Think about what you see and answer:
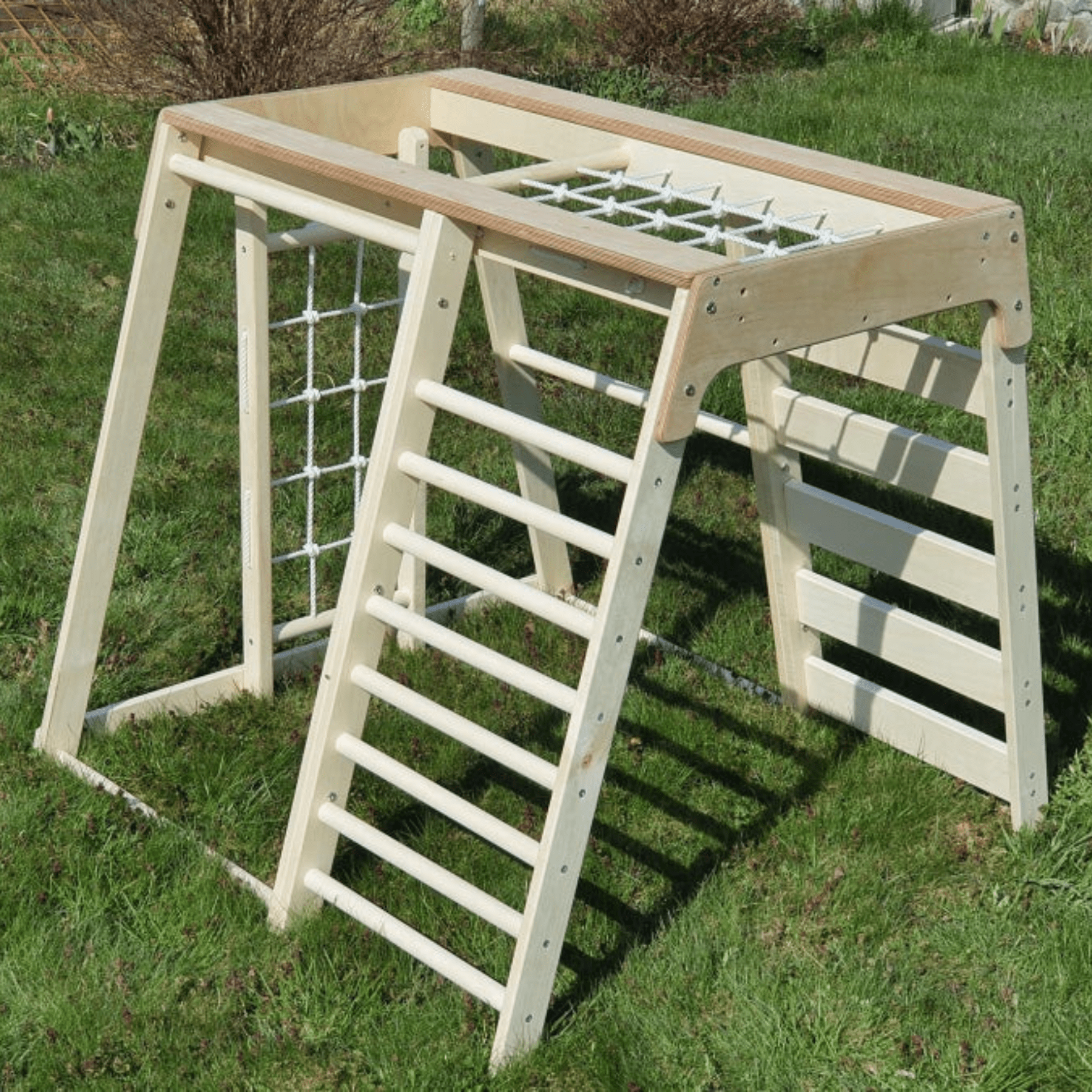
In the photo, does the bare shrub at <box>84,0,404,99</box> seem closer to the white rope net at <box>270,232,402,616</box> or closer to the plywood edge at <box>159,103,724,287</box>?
→ the white rope net at <box>270,232,402,616</box>

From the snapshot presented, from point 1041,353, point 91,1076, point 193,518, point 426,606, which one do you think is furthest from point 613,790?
point 1041,353

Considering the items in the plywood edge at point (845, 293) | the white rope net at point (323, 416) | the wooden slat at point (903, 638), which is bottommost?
the white rope net at point (323, 416)

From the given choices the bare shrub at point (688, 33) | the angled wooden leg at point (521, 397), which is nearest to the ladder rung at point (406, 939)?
the angled wooden leg at point (521, 397)

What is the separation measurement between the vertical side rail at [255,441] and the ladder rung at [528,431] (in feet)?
2.78

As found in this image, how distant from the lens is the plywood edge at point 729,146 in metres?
2.80

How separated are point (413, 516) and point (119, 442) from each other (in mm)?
691

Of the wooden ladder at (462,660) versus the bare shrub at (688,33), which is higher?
the wooden ladder at (462,660)

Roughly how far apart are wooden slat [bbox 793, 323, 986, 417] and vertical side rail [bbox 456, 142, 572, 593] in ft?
2.61

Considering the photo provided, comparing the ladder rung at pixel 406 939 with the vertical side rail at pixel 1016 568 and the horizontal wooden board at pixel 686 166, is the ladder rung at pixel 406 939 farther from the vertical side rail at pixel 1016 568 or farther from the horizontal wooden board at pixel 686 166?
the horizontal wooden board at pixel 686 166

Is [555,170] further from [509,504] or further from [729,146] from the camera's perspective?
[509,504]

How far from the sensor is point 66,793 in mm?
3303

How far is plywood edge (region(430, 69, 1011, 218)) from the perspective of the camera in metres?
2.80

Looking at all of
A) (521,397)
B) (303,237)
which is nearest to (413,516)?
(521,397)

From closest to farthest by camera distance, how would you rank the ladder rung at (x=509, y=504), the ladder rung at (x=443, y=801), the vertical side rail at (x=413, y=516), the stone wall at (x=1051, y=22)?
the ladder rung at (x=509, y=504), the ladder rung at (x=443, y=801), the vertical side rail at (x=413, y=516), the stone wall at (x=1051, y=22)
